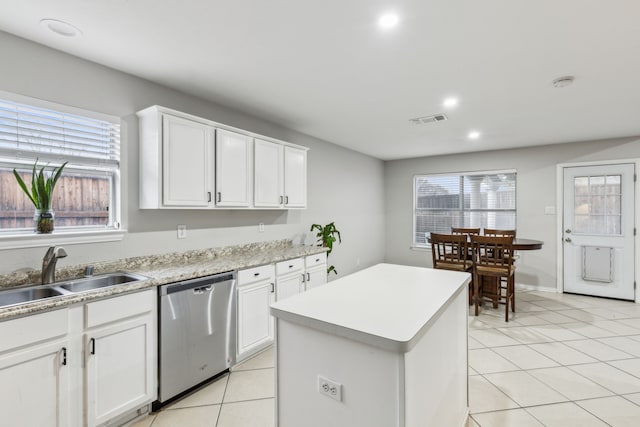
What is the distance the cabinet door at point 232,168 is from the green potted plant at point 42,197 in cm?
113

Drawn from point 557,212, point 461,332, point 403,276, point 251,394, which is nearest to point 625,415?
point 461,332

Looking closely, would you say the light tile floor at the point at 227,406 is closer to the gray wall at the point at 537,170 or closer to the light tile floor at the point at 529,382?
the light tile floor at the point at 529,382

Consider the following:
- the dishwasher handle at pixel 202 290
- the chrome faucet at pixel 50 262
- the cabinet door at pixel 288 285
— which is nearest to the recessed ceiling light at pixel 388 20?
the dishwasher handle at pixel 202 290

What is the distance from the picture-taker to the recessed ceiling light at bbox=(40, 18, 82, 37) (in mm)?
1803

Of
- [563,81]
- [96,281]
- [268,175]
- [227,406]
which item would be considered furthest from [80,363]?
[563,81]

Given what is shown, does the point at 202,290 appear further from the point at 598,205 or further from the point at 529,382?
the point at 598,205

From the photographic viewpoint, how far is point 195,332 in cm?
228

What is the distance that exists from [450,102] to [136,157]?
3018mm

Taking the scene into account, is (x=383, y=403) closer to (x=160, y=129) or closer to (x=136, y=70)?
(x=160, y=129)

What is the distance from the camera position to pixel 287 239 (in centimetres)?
403

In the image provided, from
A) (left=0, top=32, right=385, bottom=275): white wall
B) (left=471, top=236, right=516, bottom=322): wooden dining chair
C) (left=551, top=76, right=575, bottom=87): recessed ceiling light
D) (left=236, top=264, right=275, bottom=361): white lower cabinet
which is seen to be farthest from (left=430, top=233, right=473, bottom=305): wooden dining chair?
(left=236, top=264, right=275, bottom=361): white lower cabinet

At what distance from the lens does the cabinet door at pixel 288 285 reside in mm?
3031

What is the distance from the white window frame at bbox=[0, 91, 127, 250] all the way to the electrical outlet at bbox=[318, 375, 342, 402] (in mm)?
1996

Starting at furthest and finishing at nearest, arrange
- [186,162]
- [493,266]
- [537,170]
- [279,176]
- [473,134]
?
[537,170] < [473,134] < [493,266] < [279,176] < [186,162]
